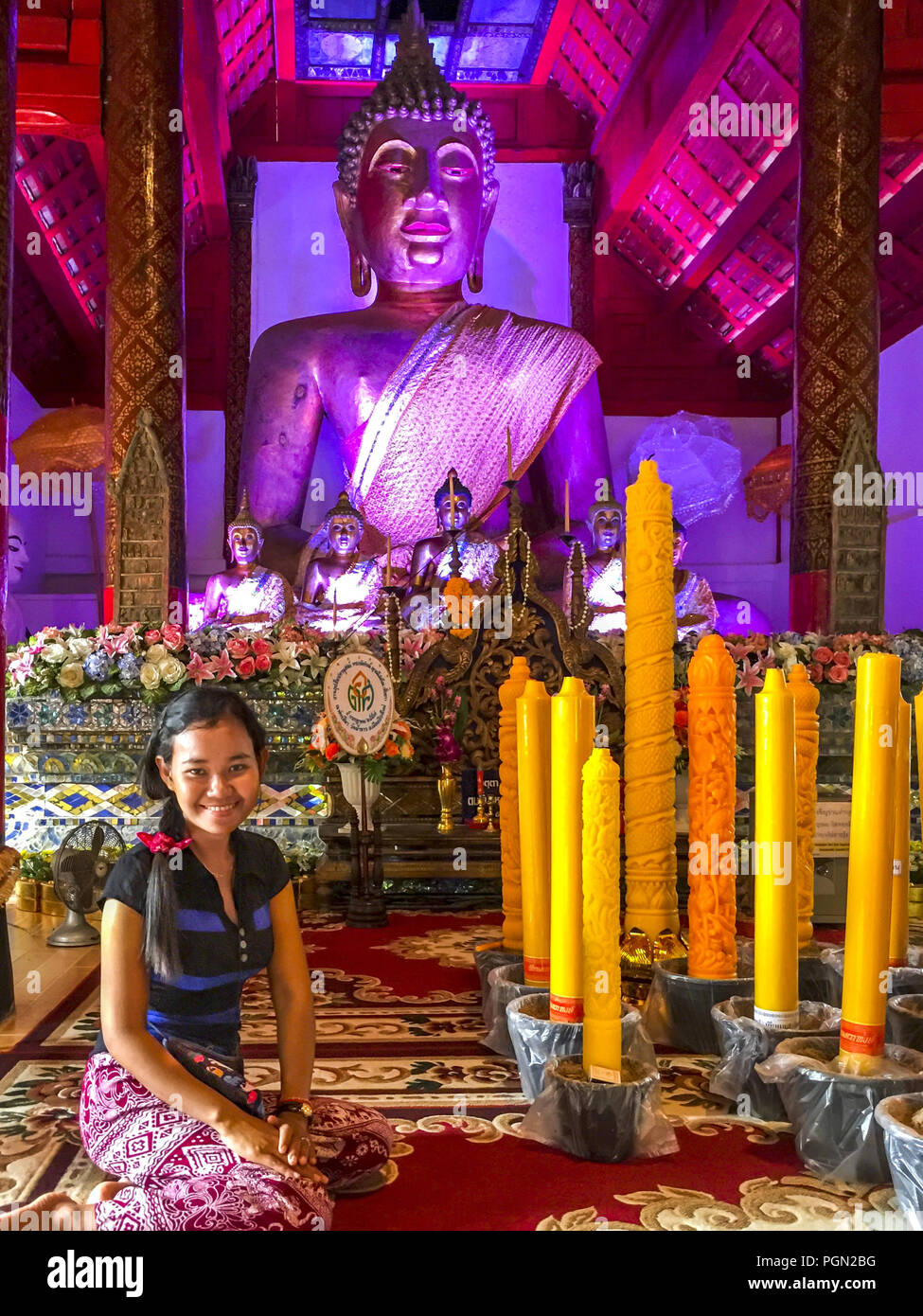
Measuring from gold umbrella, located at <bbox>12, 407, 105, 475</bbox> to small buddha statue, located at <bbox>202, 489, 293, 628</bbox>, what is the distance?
1.44 meters

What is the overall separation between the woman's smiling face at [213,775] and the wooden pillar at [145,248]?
12.3ft

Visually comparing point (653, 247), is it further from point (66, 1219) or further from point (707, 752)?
point (66, 1219)

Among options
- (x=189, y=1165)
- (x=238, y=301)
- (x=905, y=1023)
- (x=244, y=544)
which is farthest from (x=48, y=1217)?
(x=238, y=301)

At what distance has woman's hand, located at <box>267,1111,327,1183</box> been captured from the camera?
134cm

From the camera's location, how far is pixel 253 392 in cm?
721

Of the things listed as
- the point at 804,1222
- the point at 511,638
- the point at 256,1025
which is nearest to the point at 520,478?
the point at 511,638

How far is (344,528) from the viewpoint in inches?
240

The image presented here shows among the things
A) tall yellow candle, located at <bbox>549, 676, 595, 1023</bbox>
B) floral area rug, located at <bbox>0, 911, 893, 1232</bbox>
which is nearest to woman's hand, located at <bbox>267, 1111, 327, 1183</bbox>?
floral area rug, located at <bbox>0, 911, 893, 1232</bbox>

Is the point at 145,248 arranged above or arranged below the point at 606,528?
above

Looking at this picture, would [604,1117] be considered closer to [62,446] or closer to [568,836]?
[568,836]

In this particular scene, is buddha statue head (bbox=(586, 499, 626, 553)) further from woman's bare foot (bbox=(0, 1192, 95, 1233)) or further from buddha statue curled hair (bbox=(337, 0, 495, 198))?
woman's bare foot (bbox=(0, 1192, 95, 1233))

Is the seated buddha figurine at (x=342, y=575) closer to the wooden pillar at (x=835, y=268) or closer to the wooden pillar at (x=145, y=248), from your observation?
the wooden pillar at (x=145, y=248)

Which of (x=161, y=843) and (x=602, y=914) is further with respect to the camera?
(x=602, y=914)

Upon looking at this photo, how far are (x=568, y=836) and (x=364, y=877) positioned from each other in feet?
6.02
